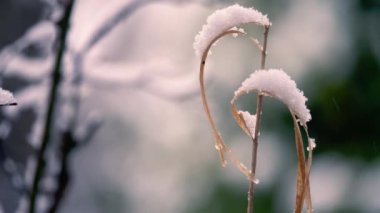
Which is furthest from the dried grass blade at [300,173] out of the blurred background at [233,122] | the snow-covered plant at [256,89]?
the blurred background at [233,122]

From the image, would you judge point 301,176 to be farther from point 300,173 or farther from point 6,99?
point 6,99

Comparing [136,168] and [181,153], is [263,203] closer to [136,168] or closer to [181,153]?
[181,153]

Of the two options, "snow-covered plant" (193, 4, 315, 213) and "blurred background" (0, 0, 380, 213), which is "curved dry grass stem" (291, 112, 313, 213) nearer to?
"snow-covered plant" (193, 4, 315, 213)

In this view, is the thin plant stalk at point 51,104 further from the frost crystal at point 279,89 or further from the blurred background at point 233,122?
the blurred background at point 233,122

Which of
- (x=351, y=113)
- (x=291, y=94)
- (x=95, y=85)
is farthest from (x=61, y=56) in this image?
(x=351, y=113)

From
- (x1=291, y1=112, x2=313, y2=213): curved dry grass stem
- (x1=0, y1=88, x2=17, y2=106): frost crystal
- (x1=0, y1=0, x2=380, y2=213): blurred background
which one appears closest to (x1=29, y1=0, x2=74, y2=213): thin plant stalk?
(x1=0, y1=88, x2=17, y2=106): frost crystal

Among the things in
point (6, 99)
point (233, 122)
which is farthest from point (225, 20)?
point (233, 122)
